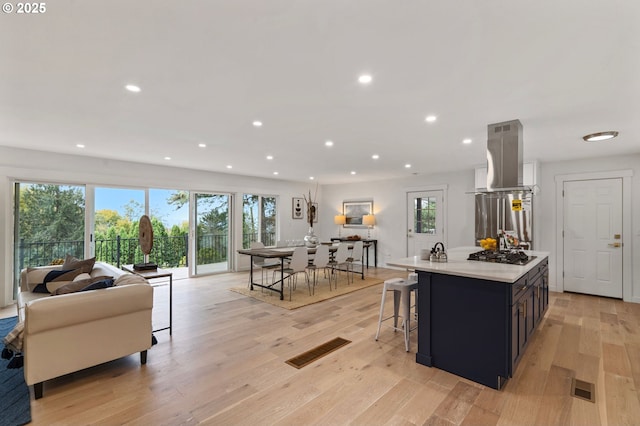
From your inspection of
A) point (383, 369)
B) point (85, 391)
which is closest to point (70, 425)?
point (85, 391)

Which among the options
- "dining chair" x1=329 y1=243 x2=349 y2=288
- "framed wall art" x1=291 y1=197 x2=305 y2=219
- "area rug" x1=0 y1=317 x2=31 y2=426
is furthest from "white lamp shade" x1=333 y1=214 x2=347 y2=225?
"area rug" x1=0 y1=317 x2=31 y2=426

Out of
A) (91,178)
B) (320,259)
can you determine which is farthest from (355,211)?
(91,178)

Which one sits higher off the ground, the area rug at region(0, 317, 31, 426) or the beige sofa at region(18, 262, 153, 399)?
the beige sofa at region(18, 262, 153, 399)

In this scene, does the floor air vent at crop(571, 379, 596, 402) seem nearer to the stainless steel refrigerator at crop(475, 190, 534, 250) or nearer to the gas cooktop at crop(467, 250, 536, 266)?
the gas cooktop at crop(467, 250, 536, 266)

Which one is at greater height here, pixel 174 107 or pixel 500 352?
pixel 174 107

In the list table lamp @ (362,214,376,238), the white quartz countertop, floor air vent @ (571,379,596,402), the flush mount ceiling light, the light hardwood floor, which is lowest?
floor air vent @ (571,379,596,402)

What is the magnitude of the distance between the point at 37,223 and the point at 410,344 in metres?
5.92

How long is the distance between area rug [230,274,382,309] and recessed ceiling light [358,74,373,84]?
10.7ft

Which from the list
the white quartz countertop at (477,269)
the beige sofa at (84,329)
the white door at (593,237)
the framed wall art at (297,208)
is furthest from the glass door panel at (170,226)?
the white door at (593,237)

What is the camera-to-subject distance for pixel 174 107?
2957mm

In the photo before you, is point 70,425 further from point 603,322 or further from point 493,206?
point 493,206

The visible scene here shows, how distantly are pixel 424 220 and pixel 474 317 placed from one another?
16.6ft

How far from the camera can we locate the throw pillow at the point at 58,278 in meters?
3.53

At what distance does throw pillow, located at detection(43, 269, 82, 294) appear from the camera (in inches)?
139
